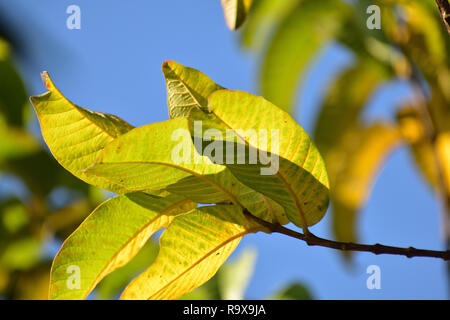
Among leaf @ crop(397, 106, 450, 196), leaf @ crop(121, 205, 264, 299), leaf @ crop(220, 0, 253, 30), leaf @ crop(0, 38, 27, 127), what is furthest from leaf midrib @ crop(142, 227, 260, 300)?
leaf @ crop(397, 106, 450, 196)

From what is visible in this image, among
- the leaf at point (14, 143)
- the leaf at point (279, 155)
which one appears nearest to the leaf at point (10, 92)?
the leaf at point (14, 143)

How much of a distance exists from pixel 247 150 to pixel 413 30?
1.77m

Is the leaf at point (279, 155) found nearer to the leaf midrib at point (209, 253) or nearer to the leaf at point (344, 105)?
the leaf midrib at point (209, 253)

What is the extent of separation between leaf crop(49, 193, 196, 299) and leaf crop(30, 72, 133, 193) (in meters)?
0.04

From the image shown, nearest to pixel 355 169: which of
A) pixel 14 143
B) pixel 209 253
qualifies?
pixel 14 143

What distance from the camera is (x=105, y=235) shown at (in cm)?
79

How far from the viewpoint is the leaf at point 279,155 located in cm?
65

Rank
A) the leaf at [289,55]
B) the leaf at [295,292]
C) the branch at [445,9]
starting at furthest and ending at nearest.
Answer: the leaf at [289,55], the leaf at [295,292], the branch at [445,9]

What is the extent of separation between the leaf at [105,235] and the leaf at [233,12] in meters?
0.27

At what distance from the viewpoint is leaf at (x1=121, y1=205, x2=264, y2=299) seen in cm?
77

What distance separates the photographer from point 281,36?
2.82 m

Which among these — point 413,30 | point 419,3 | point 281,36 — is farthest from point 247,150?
point 281,36

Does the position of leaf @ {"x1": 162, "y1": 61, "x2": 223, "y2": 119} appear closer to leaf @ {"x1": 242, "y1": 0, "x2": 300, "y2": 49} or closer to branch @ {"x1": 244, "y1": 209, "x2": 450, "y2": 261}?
branch @ {"x1": 244, "y1": 209, "x2": 450, "y2": 261}
